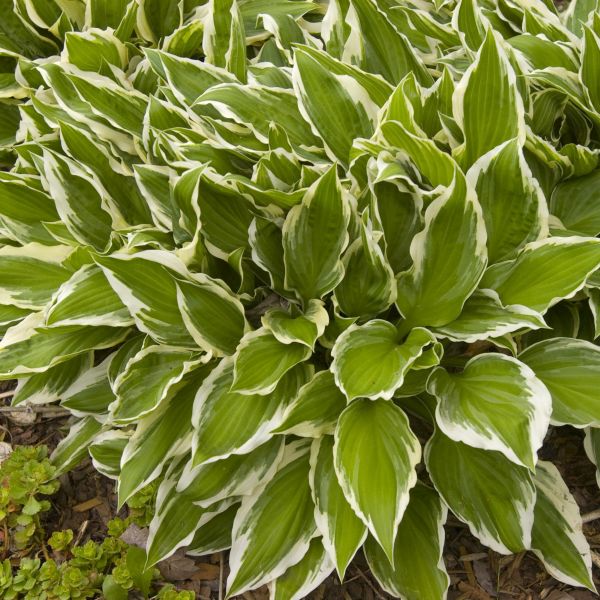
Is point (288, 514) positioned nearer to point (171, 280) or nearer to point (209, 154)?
point (171, 280)

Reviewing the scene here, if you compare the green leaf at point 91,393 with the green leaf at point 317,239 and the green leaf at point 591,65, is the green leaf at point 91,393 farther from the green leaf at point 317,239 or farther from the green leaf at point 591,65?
the green leaf at point 591,65

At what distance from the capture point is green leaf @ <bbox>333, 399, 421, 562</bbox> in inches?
53.6

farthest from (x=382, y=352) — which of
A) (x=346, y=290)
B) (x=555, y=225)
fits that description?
(x=555, y=225)

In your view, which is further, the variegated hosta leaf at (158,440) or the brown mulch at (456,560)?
the brown mulch at (456,560)

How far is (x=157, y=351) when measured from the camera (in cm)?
162

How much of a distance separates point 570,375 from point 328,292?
0.56 m

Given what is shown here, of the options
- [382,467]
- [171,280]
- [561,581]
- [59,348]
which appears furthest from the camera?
[59,348]

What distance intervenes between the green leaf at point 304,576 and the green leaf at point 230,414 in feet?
1.08

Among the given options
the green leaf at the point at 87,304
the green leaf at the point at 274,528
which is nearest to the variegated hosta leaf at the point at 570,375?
the green leaf at the point at 274,528

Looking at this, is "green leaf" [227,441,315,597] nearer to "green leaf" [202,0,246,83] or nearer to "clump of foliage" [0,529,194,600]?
"clump of foliage" [0,529,194,600]

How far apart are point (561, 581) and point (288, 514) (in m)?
0.66

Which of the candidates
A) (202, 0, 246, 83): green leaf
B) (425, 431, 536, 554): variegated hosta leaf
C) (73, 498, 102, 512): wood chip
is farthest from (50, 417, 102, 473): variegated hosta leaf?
(202, 0, 246, 83): green leaf

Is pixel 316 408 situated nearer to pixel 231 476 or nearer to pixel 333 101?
pixel 231 476

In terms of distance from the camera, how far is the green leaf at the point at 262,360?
1458 mm
